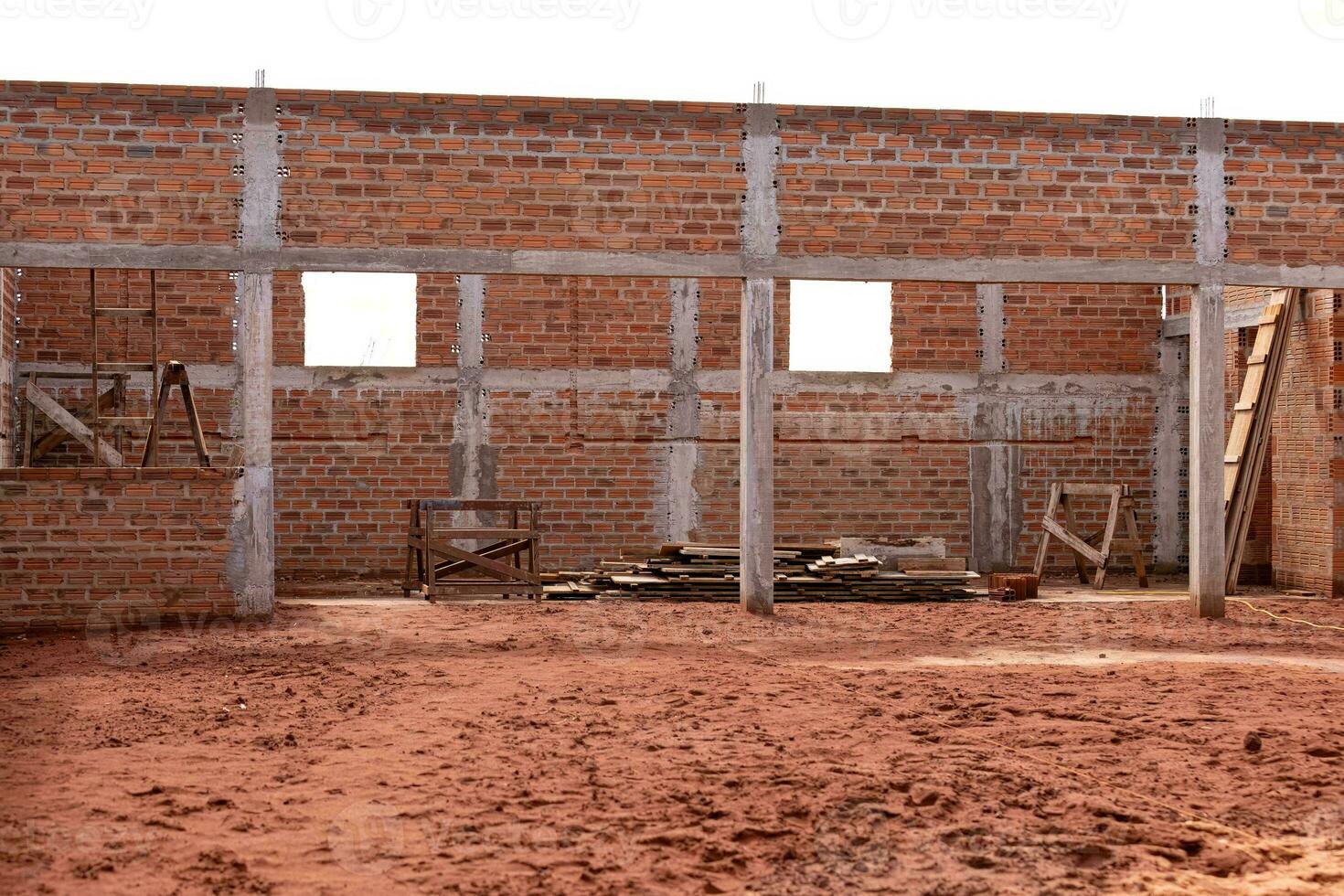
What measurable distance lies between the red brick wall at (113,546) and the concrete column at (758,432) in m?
4.18

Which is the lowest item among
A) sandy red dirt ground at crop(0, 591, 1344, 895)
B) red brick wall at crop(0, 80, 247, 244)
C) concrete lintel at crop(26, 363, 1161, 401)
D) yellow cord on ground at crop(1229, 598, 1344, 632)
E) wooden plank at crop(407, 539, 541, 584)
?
yellow cord on ground at crop(1229, 598, 1344, 632)

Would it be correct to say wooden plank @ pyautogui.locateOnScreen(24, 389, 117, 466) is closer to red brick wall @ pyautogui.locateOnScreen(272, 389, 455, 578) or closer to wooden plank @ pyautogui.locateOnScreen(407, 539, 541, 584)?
red brick wall @ pyautogui.locateOnScreen(272, 389, 455, 578)

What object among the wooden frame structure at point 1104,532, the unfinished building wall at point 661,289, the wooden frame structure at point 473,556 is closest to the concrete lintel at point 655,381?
the unfinished building wall at point 661,289

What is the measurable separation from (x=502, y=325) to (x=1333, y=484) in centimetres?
921

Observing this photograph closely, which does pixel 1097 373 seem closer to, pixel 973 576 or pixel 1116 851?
pixel 973 576

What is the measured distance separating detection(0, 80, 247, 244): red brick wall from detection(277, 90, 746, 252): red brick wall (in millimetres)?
559

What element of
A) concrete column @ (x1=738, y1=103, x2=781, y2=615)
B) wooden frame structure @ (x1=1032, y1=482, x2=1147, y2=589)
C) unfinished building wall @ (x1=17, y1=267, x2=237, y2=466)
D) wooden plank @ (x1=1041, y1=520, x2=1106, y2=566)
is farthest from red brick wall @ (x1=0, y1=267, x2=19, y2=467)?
wooden plank @ (x1=1041, y1=520, x2=1106, y2=566)

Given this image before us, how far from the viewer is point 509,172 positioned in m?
10.4

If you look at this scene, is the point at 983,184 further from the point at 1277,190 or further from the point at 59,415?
the point at 59,415

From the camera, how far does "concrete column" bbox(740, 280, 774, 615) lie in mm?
10516

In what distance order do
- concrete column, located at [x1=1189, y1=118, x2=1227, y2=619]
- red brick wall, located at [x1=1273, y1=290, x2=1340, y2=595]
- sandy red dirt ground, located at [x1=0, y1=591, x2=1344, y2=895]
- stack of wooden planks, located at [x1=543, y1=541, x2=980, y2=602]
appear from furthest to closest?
red brick wall, located at [x1=1273, y1=290, x2=1340, y2=595] < stack of wooden planks, located at [x1=543, y1=541, x2=980, y2=602] < concrete column, located at [x1=1189, y1=118, x2=1227, y2=619] < sandy red dirt ground, located at [x1=0, y1=591, x2=1344, y2=895]

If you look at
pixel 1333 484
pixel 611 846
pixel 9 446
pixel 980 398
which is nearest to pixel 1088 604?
pixel 1333 484

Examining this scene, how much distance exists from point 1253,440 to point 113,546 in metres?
11.0

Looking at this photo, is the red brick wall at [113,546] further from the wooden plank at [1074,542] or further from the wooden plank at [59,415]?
the wooden plank at [1074,542]
